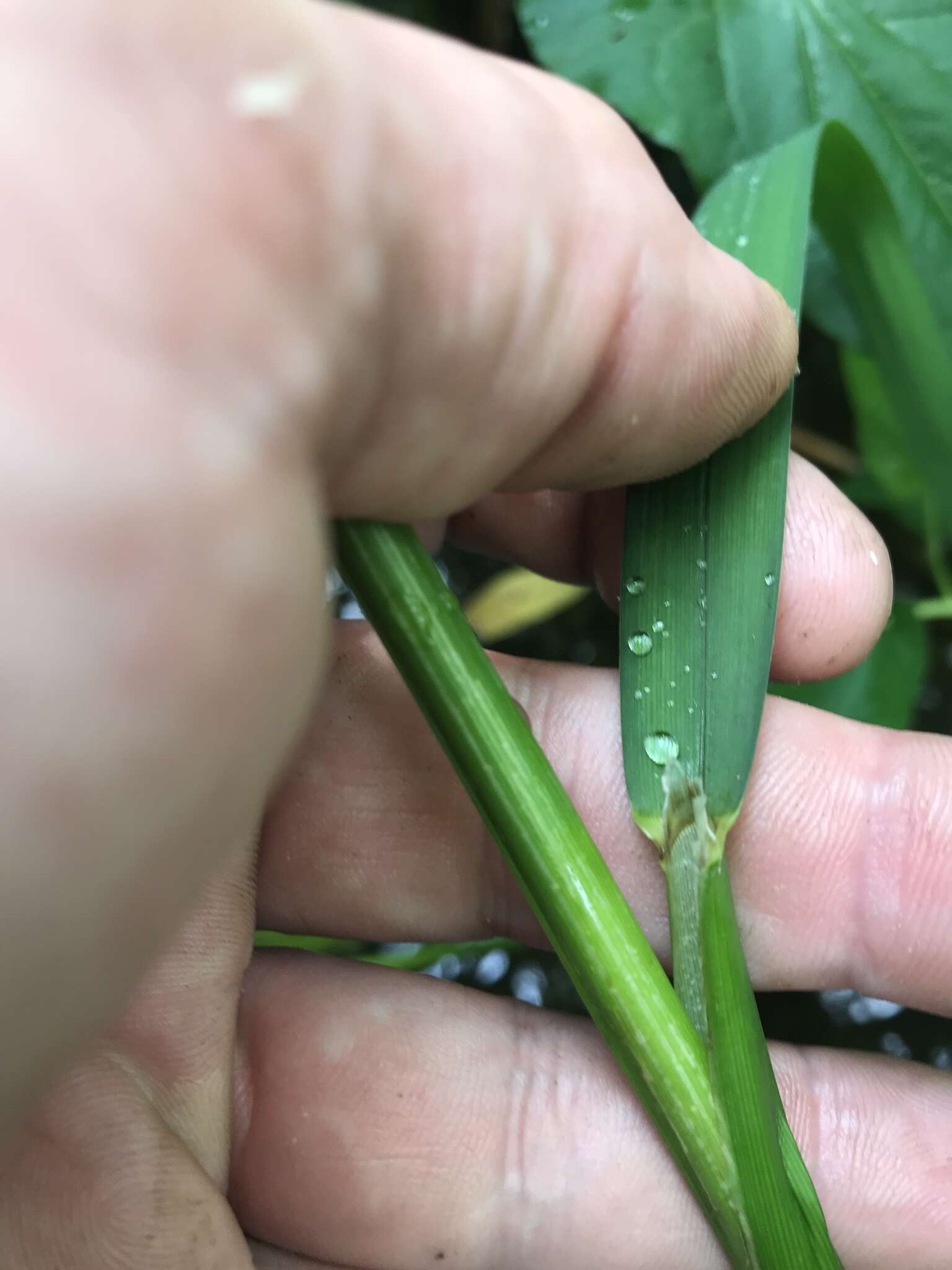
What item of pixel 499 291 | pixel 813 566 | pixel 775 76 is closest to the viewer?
pixel 499 291

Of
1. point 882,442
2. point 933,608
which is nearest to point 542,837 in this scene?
point 933,608

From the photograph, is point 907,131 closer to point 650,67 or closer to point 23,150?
point 650,67

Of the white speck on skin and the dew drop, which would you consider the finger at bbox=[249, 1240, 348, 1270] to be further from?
the white speck on skin

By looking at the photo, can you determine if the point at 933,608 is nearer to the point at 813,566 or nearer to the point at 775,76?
the point at 813,566

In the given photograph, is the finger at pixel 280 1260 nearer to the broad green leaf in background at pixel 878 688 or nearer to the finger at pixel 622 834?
the finger at pixel 622 834

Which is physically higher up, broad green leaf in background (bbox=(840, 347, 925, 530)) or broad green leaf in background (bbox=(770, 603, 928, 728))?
broad green leaf in background (bbox=(840, 347, 925, 530))

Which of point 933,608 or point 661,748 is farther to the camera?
point 933,608

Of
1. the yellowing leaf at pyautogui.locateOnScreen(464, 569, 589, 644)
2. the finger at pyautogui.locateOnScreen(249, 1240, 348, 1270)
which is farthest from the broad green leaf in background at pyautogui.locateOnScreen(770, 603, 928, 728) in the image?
the finger at pyautogui.locateOnScreen(249, 1240, 348, 1270)
